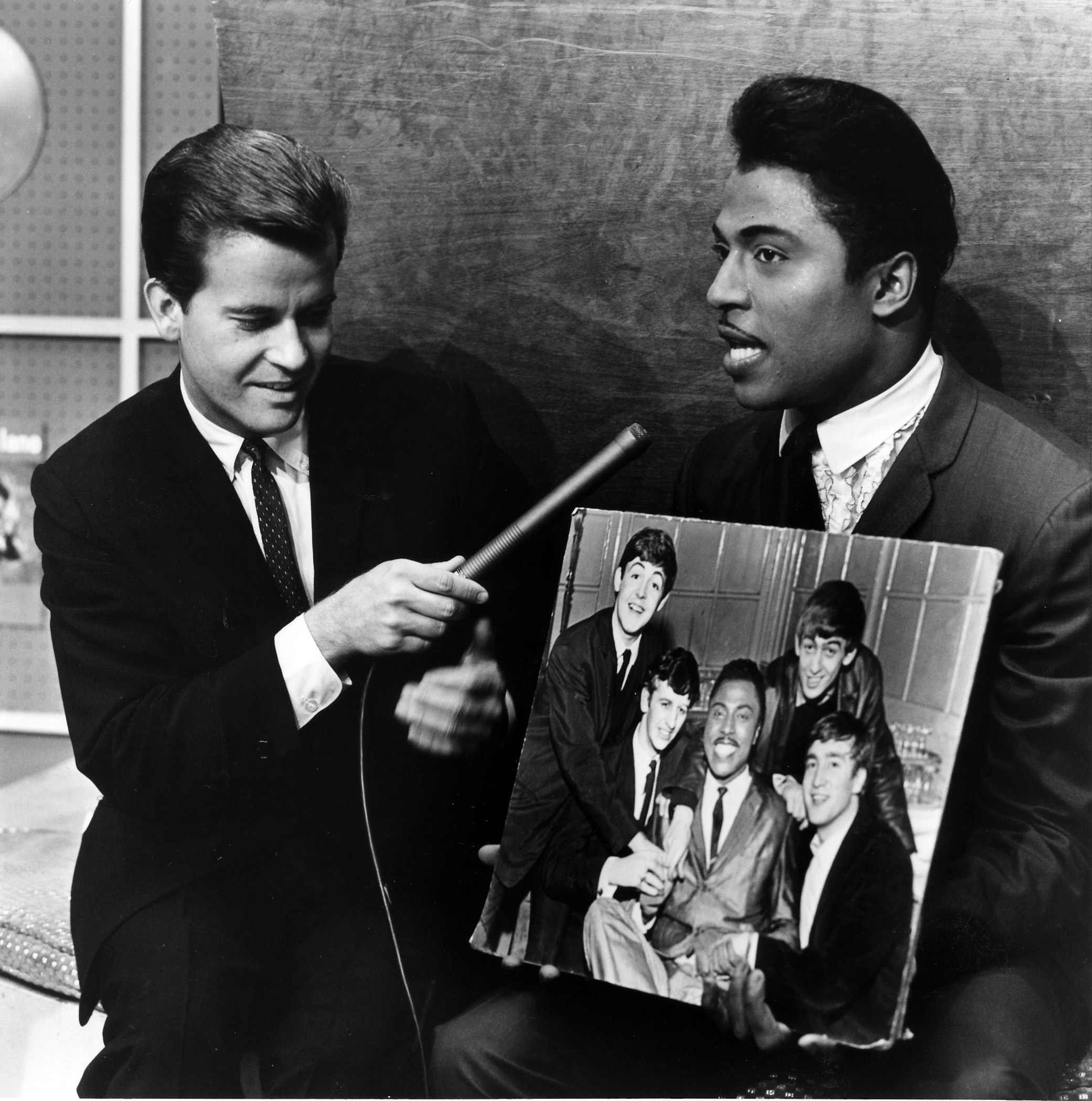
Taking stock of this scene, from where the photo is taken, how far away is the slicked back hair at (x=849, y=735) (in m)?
1.32

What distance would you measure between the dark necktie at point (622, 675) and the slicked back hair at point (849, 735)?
246 mm

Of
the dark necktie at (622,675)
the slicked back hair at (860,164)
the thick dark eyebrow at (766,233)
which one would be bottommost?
the dark necktie at (622,675)

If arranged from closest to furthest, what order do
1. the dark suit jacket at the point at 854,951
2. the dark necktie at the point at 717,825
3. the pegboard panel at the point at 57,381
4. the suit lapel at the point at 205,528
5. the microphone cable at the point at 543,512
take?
the dark suit jacket at the point at 854,951, the dark necktie at the point at 717,825, the microphone cable at the point at 543,512, the suit lapel at the point at 205,528, the pegboard panel at the point at 57,381

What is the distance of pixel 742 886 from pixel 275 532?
80 cm

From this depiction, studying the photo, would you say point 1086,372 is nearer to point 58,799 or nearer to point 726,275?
point 726,275

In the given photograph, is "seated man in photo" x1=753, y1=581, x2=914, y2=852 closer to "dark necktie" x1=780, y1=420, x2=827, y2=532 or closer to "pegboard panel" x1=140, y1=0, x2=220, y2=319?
"dark necktie" x1=780, y1=420, x2=827, y2=532

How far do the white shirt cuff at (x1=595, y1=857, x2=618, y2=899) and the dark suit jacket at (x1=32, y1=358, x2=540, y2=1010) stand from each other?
0.28 metres

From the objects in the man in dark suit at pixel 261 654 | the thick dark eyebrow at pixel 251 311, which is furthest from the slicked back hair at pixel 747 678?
the thick dark eyebrow at pixel 251 311

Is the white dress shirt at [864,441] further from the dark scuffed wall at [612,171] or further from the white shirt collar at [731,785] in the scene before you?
the white shirt collar at [731,785]

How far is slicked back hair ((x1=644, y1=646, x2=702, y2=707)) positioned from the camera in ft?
4.67

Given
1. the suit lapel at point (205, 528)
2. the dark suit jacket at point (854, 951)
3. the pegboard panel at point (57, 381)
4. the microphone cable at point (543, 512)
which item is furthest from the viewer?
the pegboard panel at point (57, 381)

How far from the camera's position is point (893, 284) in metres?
1.46

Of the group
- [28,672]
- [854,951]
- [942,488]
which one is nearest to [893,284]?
[942,488]

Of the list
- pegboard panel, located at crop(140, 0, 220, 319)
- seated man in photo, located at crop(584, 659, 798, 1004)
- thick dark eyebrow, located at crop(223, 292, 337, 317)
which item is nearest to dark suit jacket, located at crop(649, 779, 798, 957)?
seated man in photo, located at crop(584, 659, 798, 1004)
